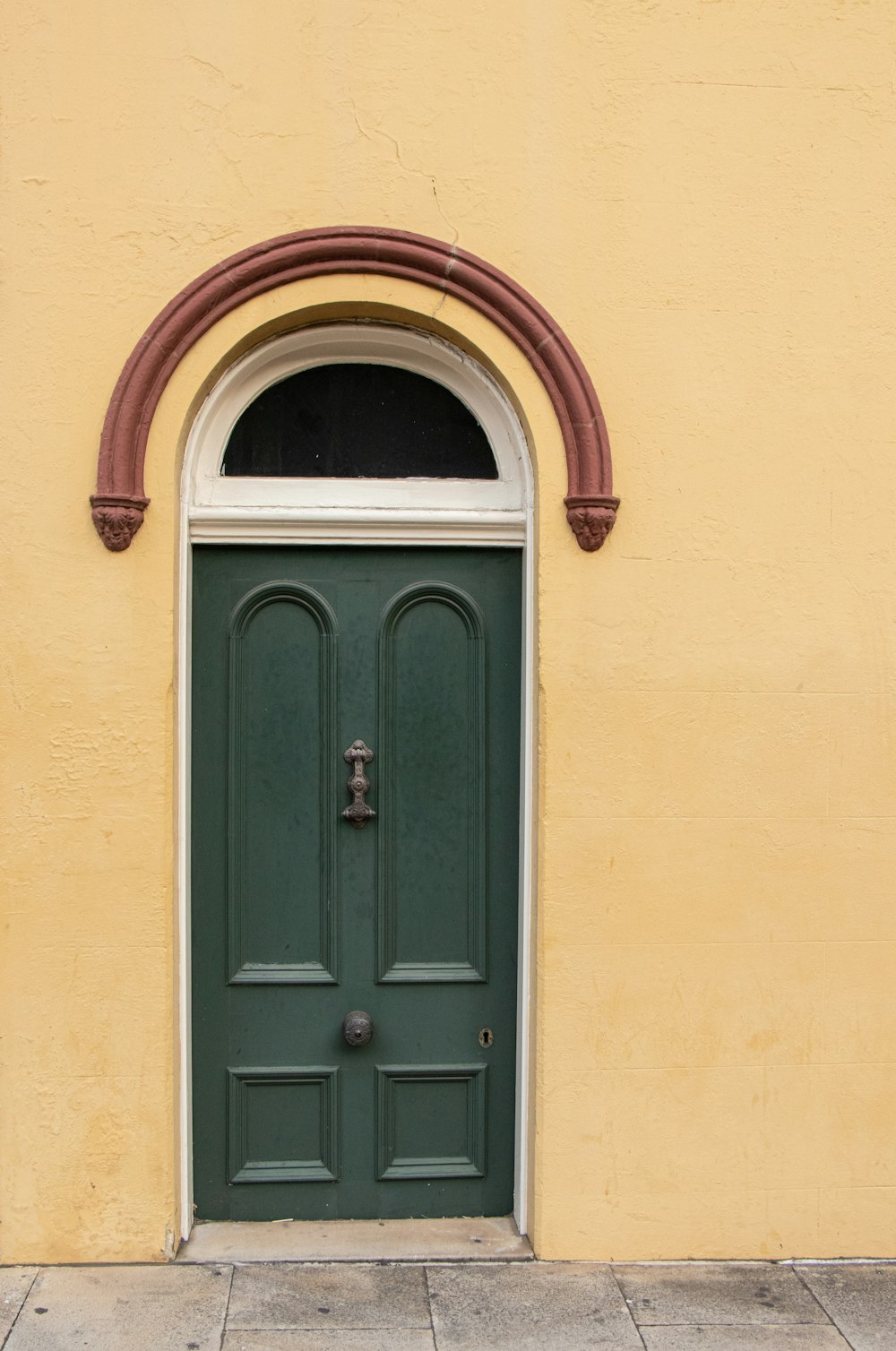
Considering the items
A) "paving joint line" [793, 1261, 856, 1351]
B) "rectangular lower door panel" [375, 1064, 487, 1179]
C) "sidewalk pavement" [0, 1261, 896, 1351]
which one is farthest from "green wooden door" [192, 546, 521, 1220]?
"paving joint line" [793, 1261, 856, 1351]

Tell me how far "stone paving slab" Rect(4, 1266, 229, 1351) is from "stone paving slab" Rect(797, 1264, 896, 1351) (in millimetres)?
1941

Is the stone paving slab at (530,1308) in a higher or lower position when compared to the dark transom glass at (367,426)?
lower

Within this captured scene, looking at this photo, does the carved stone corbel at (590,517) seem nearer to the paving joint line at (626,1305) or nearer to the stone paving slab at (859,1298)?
the paving joint line at (626,1305)

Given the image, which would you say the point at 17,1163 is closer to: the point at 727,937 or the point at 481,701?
the point at 481,701

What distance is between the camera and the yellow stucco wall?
3844mm

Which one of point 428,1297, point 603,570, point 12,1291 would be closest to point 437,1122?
point 428,1297

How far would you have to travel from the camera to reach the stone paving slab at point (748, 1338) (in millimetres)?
3467

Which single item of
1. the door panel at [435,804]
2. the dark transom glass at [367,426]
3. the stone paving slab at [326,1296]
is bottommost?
the stone paving slab at [326,1296]

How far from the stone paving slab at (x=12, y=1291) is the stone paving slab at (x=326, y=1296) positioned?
507 mm

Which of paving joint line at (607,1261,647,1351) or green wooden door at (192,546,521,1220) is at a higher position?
green wooden door at (192,546,521,1220)

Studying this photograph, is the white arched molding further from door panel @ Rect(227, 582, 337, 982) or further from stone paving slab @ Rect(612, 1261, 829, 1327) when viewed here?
stone paving slab @ Rect(612, 1261, 829, 1327)

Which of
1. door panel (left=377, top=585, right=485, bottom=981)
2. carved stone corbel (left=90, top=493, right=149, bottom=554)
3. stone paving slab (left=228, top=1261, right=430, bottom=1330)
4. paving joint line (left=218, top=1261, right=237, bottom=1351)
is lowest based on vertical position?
stone paving slab (left=228, top=1261, right=430, bottom=1330)

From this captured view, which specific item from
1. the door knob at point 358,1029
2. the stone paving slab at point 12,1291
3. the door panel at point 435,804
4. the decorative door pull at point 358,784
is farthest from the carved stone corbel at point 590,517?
the stone paving slab at point 12,1291

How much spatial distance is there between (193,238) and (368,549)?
3.94 feet
